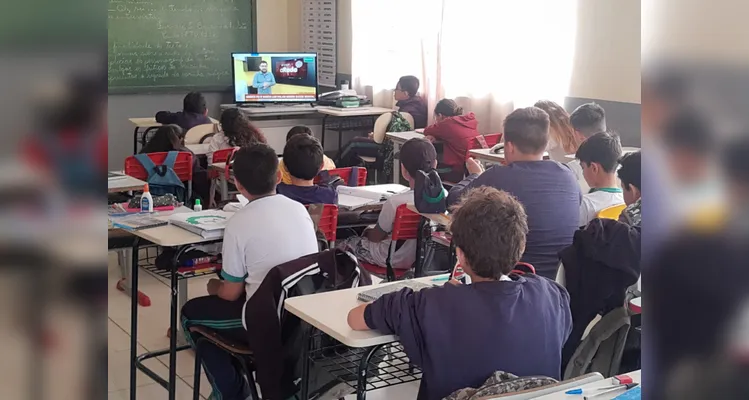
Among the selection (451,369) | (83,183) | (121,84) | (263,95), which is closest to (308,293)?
(451,369)

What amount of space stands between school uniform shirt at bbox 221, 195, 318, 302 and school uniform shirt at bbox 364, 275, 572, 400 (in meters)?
0.90

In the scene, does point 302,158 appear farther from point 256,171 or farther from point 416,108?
point 416,108

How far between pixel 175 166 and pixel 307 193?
1.87m

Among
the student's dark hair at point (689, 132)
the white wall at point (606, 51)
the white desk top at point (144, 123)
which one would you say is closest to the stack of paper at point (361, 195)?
the white wall at point (606, 51)

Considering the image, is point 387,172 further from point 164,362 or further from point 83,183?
point 83,183

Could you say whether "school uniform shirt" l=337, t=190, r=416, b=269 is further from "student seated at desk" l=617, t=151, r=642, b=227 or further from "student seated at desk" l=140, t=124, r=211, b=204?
"student seated at desk" l=140, t=124, r=211, b=204

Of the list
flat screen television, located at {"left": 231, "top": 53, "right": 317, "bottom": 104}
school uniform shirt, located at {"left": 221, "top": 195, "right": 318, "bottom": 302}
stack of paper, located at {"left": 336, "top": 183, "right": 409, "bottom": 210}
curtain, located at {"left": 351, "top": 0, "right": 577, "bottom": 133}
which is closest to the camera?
school uniform shirt, located at {"left": 221, "top": 195, "right": 318, "bottom": 302}

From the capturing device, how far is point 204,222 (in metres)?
3.40

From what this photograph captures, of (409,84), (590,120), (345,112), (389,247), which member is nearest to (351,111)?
(345,112)

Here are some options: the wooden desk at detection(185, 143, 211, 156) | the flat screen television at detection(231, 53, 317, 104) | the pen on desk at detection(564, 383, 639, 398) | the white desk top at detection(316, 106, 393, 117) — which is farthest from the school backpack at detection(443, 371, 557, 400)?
the flat screen television at detection(231, 53, 317, 104)

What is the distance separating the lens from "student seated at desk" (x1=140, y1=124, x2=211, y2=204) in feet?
19.2

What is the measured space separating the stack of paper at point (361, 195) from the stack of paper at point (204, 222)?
0.79 m

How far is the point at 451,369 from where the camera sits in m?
2.07

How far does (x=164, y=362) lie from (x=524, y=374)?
7.51 feet
